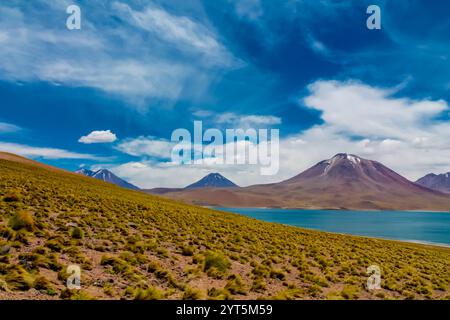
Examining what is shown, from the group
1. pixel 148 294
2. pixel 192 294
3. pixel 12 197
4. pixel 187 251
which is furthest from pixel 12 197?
pixel 192 294

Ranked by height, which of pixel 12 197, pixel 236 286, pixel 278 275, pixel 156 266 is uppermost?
pixel 12 197

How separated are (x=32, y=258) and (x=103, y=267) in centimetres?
286

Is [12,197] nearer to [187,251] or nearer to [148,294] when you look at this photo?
[187,251]

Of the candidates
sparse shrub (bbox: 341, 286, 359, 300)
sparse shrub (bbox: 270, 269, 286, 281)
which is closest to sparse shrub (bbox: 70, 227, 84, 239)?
sparse shrub (bbox: 270, 269, 286, 281)

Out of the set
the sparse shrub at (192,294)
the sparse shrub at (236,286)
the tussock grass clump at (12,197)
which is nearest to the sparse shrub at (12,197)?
the tussock grass clump at (12,197)

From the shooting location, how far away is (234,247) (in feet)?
72.4

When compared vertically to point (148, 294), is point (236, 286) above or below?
below

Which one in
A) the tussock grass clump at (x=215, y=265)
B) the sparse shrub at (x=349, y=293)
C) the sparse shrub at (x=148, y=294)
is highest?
the sparse shrub at (x=148, y=294)

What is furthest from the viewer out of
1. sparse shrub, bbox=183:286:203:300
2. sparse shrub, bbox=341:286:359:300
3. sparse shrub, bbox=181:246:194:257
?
sparse shrub, bbox=181:246:194:257

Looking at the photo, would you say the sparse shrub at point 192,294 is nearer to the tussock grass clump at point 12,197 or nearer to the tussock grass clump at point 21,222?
the tussock grass clump at point 21,222

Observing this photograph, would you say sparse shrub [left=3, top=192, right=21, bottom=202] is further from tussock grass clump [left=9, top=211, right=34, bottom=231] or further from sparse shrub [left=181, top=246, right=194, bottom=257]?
sparse shrub [left=181, top=246, right=194, bottom=257]

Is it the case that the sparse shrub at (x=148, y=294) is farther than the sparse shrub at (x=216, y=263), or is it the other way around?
the sparse shrub at (x=216, y=263)
